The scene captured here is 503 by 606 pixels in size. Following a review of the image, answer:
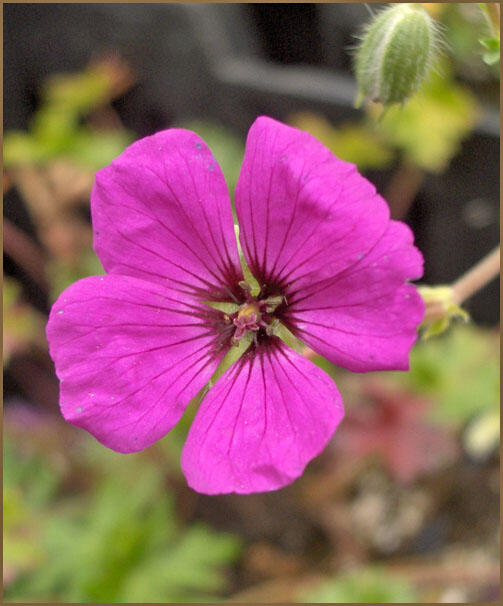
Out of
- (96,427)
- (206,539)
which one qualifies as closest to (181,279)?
(96,427)

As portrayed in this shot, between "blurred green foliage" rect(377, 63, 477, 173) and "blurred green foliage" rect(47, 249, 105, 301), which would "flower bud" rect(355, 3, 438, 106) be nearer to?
"blurred green foliage" rect(377, 63, 477, 173)

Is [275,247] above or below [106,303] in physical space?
above

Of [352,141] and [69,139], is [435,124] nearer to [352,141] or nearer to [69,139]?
[352,141]

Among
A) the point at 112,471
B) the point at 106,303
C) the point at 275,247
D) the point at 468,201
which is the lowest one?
the point at 112,471

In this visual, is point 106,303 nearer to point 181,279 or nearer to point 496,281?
point 181,279

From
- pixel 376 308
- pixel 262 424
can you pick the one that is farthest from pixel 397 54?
pixel 262 424

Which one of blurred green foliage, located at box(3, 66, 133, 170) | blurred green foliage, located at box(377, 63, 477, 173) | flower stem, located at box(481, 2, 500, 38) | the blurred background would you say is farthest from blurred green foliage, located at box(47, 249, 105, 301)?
flower stem, located at box(481, 2, 500, 38)
